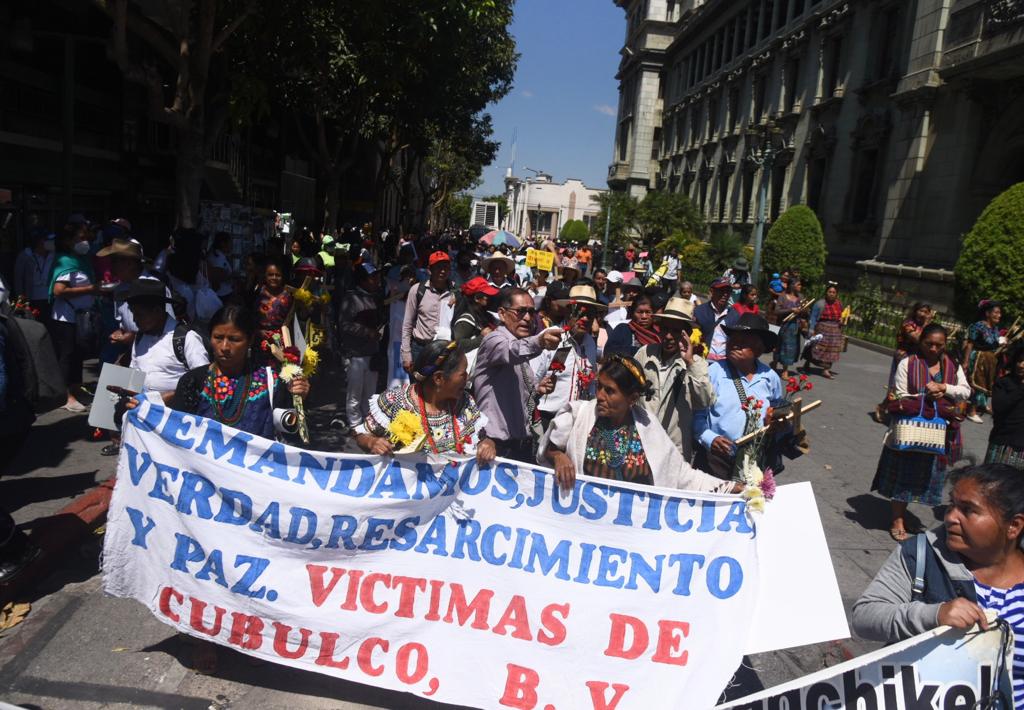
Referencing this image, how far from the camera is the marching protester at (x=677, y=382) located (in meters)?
4.82

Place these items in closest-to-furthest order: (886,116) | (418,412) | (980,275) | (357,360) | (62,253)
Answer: (418,412) < (357,360) < (62,253) < (980,275) < (886,116)

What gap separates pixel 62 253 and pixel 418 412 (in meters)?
6.37

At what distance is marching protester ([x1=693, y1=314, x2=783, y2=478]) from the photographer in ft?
15.4

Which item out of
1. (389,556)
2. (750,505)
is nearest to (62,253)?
(389,556)

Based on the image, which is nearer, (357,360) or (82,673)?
(82,673)

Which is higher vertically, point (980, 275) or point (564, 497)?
point (980, 275)

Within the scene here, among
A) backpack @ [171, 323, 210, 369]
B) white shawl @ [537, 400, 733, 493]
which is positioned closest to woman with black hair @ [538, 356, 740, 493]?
white shawl @ [537, 400, 733, 493]

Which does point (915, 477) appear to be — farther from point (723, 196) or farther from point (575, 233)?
point (575, 233)

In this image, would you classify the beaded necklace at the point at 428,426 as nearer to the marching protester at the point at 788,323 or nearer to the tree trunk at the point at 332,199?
the marching protester at the point at 788,323

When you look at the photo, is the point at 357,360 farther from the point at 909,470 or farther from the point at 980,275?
the point at 980,275

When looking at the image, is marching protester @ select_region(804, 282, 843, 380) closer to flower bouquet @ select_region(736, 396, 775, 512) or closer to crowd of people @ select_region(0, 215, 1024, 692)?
crowd of people @ select_region(0, 215, 1024, 692)

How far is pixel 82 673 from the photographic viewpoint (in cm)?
373

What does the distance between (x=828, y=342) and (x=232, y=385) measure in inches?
503

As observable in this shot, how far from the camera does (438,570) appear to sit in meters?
3.54
